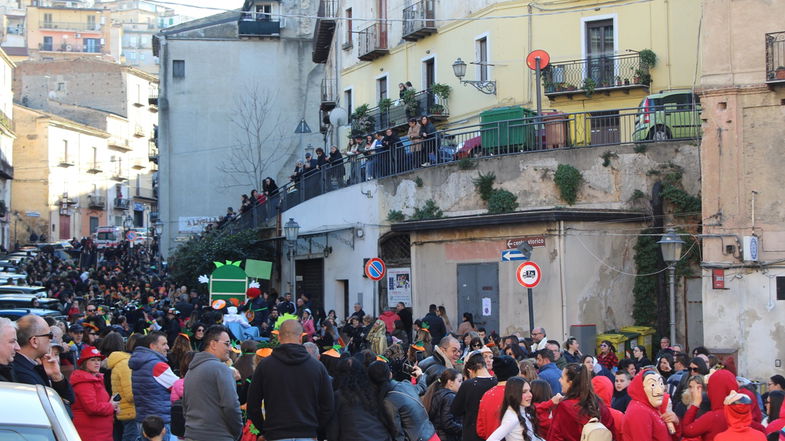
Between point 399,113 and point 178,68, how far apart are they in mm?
16995

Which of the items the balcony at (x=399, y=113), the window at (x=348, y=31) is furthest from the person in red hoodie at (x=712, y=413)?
the window at (x=348, y=31)

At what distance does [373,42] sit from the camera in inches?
1531

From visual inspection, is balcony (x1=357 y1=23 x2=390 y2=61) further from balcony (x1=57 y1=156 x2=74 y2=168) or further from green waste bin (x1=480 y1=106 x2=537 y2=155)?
balcony (x1=57 y1=156 x2=74 y2=168)

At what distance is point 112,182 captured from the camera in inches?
3381

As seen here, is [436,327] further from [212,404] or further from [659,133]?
[212,404]

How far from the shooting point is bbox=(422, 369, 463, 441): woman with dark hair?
33.3ft

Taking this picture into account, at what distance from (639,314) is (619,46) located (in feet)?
32.0

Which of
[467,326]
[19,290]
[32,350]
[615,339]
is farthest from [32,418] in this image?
[19,290]

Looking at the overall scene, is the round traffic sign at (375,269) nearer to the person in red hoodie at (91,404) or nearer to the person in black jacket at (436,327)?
the person in black jacket at (436,327)

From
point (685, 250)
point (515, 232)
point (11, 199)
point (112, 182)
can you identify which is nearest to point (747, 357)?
point (685, 250)

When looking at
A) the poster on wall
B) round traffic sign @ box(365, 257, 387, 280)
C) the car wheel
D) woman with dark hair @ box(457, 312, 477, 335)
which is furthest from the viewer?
the poster on wall

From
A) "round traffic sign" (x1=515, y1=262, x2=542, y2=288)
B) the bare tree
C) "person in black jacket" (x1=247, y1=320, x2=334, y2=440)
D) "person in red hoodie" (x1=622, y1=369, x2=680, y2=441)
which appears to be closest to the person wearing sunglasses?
"person in black jacket" (x1=247, y1=320, x2=334, y2=440)

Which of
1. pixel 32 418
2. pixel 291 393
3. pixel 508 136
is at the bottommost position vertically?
pixel 291 393

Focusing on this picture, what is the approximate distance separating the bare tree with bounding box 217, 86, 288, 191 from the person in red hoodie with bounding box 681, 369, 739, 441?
136 feet
